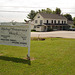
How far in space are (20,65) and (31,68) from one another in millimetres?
647

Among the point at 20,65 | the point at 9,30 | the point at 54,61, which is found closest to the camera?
the point at 20,65

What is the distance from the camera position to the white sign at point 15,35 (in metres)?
6.89

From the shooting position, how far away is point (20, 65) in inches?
233

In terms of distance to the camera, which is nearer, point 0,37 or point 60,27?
point 0,37

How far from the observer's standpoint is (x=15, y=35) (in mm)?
7195

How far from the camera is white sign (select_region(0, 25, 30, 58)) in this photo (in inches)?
271

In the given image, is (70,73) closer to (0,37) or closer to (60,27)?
(0,37)

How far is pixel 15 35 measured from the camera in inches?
283

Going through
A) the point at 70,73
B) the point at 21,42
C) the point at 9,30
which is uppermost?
the point at 9,30

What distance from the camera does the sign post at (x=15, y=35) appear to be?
271 inches

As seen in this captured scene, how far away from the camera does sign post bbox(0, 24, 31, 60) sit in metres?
6.89

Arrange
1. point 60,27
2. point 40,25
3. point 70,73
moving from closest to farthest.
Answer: point 70,73
point 40,25
point 60,27

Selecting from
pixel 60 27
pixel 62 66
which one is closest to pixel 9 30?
pixel 62 66

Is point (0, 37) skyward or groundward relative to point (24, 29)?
groundward
